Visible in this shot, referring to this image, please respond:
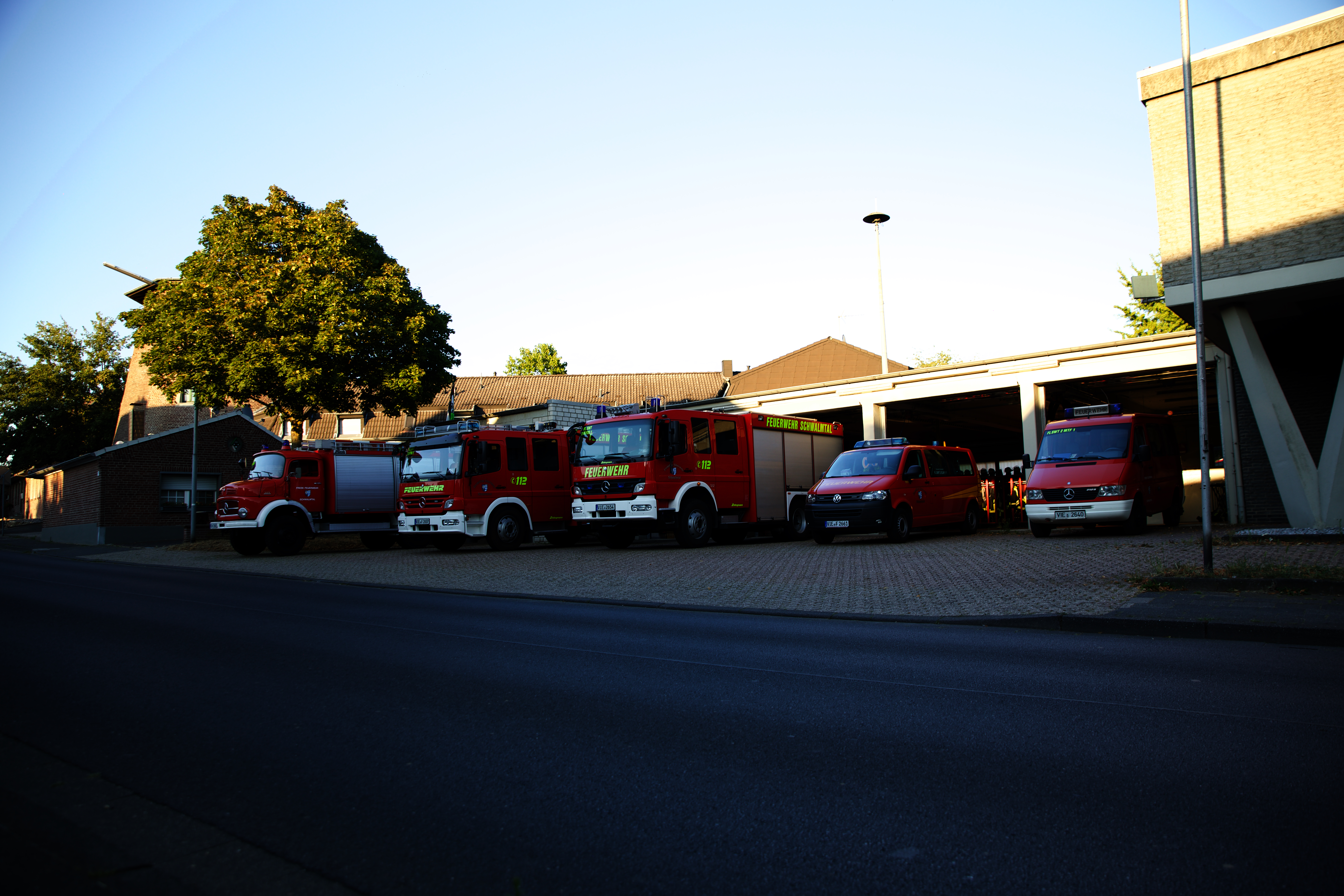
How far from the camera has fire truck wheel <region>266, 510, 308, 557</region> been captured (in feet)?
73.9

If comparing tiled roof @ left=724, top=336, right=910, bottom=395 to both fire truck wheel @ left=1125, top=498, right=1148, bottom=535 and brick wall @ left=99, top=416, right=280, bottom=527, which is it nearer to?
brick wall @ left=99, top=416, right=280, bottom=527

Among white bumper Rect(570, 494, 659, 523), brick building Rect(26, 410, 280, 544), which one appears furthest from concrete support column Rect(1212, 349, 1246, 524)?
brick building Rect(26, 410, 280, 544)

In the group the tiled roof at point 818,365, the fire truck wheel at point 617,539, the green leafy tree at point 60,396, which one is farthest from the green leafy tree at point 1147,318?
the green leafy tree at point 60,396

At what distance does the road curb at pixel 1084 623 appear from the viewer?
24.6 feet

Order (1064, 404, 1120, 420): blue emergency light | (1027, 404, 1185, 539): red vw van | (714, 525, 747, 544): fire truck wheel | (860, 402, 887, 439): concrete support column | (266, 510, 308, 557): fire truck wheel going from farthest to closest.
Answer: (860, 402, 887, 439): concrete support column → (266, 510, 308, 557): fire truck wheel → (714, 525, 747, 544): fire truck wheel → (1064, 404, 1120, 420): blue emergency light → (1027, 404, 1185, 539): red vw van

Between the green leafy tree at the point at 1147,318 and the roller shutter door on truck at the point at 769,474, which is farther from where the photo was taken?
the green leafy tree at the point at 1147,318

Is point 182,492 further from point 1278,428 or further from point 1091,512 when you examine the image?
point 1278,428

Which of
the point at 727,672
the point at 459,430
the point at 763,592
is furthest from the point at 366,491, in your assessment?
the point at 727,672

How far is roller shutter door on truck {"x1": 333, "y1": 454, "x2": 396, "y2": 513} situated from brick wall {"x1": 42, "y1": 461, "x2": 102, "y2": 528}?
57.0 ft

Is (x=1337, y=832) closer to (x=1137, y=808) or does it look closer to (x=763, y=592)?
(x=1137, y=808)

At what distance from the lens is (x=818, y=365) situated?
5291cm

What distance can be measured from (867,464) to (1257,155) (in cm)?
901

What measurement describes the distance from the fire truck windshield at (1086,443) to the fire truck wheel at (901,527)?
2.97 metres

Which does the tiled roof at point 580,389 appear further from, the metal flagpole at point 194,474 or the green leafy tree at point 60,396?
the metal flagpole at point 194,474
